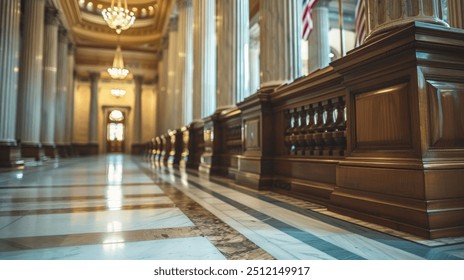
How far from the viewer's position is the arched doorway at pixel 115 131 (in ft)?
103

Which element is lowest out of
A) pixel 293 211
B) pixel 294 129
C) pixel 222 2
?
pixel 293 211

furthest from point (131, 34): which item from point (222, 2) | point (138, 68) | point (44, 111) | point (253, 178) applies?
point (253, 178)

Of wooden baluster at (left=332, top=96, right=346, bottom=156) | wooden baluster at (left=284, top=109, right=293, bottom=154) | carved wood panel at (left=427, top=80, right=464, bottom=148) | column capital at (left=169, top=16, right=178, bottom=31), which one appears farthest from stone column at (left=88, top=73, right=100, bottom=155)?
carved wood panel at (left=427, top=80, right=464, bottom=148)

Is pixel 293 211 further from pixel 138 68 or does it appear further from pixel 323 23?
pixel 138 68

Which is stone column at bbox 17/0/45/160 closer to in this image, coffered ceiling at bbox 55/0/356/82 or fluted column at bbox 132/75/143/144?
coffered ceiling at bbox 55/0/356/82

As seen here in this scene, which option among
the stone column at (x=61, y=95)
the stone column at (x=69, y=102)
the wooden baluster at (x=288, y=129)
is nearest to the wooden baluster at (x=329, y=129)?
the wooden baluster at (x=288, y=129)

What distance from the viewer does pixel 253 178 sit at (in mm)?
4055

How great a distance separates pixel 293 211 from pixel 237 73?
424cm

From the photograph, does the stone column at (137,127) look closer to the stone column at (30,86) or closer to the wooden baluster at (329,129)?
the stone column at (30,86)

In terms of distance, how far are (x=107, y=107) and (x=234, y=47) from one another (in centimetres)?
2757

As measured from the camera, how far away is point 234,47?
249 inches

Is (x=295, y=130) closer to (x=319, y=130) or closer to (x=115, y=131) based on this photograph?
(x=319, y=130)

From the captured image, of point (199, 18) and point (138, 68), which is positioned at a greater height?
point (138, 68)

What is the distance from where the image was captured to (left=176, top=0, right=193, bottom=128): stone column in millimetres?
11336
